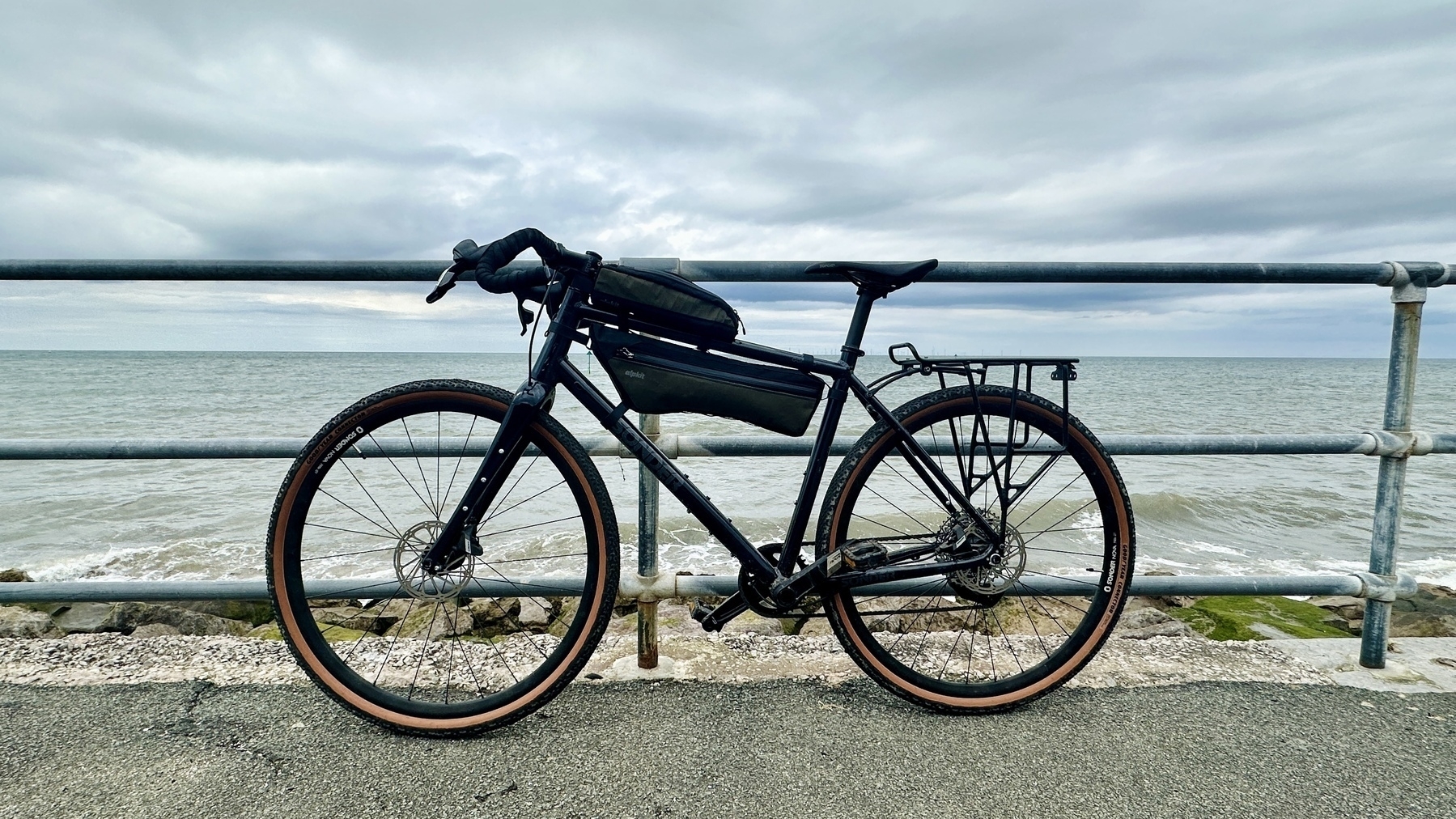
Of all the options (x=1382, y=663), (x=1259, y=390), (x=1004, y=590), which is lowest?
(x=1259, y=390)

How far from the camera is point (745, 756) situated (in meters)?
1.74

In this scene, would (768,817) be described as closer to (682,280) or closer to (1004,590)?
(1004,590)

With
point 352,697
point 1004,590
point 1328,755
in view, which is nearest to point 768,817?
point 1004,590

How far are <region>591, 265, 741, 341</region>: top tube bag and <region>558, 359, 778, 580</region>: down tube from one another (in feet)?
0.75

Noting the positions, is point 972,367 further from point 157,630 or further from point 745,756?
point 157,630

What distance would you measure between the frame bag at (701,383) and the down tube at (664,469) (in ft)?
0.26

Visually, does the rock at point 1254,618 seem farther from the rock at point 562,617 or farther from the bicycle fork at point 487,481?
the bicycle fork at point 487,481

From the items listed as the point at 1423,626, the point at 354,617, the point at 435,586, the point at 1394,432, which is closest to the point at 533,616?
the point at 354,617

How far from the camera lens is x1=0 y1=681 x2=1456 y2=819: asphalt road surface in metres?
1.56

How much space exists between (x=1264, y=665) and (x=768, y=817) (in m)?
1.80

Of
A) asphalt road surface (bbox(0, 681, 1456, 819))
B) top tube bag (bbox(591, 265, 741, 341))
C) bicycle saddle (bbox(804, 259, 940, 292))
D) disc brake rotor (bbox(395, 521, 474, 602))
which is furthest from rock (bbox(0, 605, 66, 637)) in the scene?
bicycle saddle (bbox(804, 259, 940, 292))

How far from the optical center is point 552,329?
6.24ft

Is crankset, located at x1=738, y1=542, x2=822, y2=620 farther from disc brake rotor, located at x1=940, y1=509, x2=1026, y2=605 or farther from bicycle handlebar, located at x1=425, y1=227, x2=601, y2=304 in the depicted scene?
bicycle handlebar, located at x1=425, y1=227, x2=601, y2=304

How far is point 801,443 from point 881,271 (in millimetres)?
576
